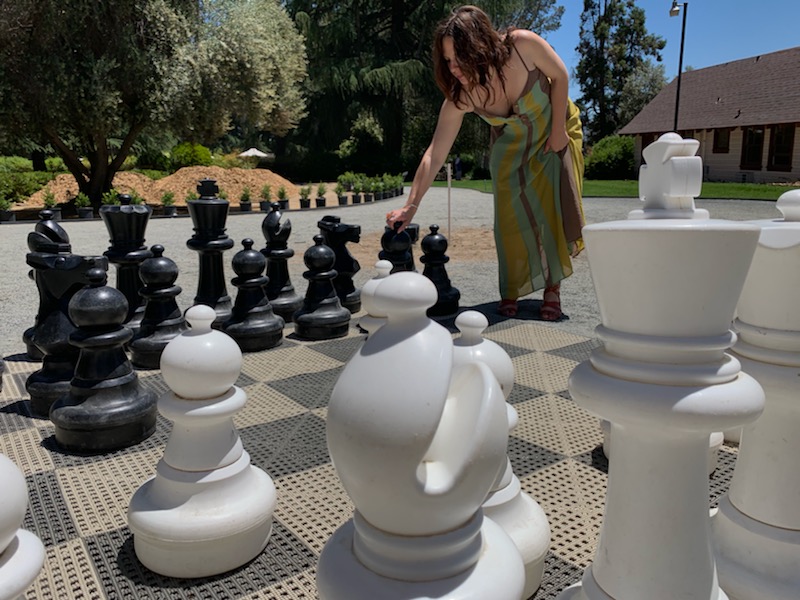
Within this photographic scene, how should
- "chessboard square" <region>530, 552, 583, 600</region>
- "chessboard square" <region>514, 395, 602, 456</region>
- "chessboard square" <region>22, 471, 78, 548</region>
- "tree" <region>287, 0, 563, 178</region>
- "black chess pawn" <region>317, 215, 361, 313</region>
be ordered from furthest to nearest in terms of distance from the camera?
"tree" <region>287, 0, 563, 178</region>, "black chess pawn" <region>317, 215, 361, 313</region>, "chessboard square" <region>514, 395, 602, 456</region>, "chessboard square" <region>22, 471, 78, 548</region>, "chessboard square" <region>530, 552, 583, 600</region>

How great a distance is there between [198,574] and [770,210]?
13.5 meters

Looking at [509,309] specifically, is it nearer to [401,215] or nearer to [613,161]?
[401,215]

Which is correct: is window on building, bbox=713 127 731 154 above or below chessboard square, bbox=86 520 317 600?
above

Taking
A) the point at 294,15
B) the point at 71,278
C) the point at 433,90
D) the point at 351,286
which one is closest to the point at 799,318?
the point at 71,278

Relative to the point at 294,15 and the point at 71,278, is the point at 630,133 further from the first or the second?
the point at 71,278

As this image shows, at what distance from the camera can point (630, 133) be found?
90.9ft

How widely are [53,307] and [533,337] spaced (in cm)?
243

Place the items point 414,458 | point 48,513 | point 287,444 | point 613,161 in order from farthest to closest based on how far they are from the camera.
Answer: point 613,161 → point 287,444 → point 48,513 → point 414,458

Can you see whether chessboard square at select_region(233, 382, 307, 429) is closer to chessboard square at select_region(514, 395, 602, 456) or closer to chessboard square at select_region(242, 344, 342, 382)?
chessboard square at select_region(242, 344, 342, 382)

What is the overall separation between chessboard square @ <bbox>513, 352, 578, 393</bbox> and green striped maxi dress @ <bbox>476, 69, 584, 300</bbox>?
0.91 m

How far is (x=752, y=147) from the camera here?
78.8 feet

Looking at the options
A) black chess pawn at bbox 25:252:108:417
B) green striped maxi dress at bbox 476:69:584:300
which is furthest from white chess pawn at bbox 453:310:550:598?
green striped maxi dress at bbox 476:69:584:300

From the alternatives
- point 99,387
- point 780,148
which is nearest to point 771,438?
point 99,387

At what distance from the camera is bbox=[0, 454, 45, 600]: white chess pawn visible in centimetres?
89
